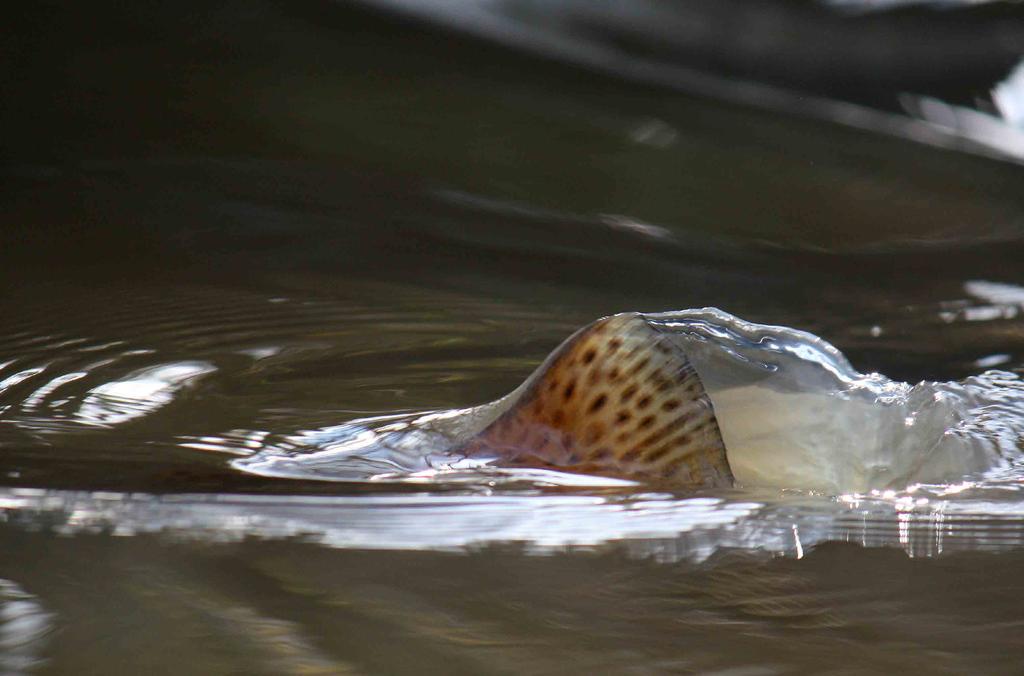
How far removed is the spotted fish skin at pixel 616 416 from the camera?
1.00m

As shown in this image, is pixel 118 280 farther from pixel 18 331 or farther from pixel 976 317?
pixel 976 317

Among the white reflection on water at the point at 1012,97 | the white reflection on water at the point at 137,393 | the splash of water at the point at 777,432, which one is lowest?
the splash of water at the point at 777,432

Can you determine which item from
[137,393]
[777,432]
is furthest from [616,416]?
[137,393]

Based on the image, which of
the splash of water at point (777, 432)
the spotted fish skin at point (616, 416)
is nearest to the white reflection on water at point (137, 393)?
the splash of water at point (777, 432)

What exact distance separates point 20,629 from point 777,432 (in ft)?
1.93

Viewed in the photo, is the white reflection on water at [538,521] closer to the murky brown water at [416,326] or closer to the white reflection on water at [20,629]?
the murky brown water at [416,326]

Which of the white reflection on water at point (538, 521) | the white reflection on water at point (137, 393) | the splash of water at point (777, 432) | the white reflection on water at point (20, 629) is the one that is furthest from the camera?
the white reflection on water at point (137, 393)

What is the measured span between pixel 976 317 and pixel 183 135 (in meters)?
1.11

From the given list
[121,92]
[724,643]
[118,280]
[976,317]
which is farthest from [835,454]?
[121,92]

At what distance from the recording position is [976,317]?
1.62 meters

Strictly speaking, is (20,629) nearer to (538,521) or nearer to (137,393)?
(538,521)

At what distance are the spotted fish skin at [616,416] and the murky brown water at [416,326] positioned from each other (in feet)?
0.28

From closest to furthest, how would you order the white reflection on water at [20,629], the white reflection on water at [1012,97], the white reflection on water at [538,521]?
the white reflection on water at [20,629] → the white reflection on water at [538,521] → the white reflection on water at [1012,97]

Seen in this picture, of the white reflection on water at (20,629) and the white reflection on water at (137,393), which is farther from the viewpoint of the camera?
the white reflection on water at (137,393)
